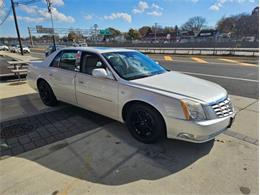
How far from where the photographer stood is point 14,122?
4.17 m

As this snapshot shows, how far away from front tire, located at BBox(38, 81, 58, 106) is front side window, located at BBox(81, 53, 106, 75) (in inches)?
57.5

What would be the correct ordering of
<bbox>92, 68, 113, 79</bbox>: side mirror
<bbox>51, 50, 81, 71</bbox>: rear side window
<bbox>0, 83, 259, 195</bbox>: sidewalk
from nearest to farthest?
<bbox>0, 83, 259, 195</bbox>: sidewalk
<bbox>92, 68, 113, 79</bbox>: side mirror
<bbox>51, 50, 81, 71</bbox>: rear side window

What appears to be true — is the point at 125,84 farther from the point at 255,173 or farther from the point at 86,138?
the point at 255,173

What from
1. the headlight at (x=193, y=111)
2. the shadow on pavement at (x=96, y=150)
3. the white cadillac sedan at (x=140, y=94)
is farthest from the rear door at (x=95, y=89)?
the headlight at (x=193, y=111)

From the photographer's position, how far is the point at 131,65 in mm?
3764

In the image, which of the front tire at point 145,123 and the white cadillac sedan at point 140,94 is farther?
the front tire at point 145,123

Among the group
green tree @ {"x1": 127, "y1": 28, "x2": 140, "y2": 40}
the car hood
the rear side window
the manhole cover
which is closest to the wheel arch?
the car hood

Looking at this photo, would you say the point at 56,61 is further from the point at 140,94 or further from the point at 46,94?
the point at 140,94

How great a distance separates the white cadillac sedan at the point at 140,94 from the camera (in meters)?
2.70

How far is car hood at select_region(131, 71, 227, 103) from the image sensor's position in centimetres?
282

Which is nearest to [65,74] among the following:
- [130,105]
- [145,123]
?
[130,105]

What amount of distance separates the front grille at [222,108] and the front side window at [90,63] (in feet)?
6.73

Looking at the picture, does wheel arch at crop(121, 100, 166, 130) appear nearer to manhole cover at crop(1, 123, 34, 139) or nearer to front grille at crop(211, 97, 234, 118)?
front grille at crop(211, 97, 234, 118)

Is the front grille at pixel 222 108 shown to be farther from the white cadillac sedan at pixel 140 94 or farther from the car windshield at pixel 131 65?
the car windshield at pixel 131 65
